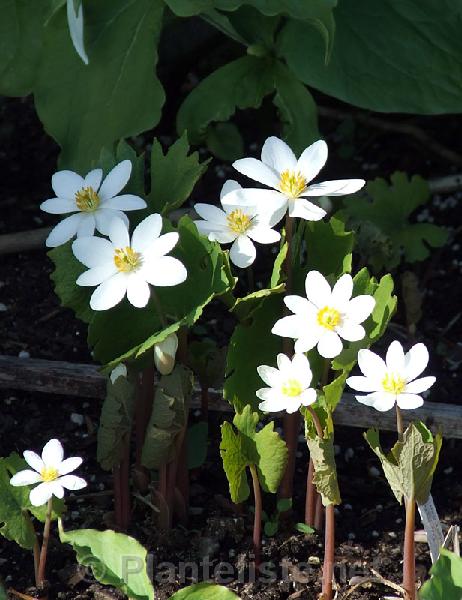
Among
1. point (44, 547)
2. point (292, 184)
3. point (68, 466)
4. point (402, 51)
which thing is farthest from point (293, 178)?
point (402, 51)

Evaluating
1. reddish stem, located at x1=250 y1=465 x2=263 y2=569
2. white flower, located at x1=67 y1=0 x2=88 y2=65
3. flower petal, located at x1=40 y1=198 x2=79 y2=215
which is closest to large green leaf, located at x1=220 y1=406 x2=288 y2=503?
reddish stem, located at x1=250 y1=465 x2=263 y2=569

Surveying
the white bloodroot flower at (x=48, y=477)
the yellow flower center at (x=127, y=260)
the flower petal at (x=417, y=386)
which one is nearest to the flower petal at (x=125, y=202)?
the yellow flower center at (x=127, y=260)

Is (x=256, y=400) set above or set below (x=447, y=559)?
above

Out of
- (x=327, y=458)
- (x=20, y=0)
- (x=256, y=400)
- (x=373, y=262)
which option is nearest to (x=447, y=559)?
(x=327, y=458)

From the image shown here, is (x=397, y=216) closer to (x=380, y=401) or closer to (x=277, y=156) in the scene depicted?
(x=277, y=156)

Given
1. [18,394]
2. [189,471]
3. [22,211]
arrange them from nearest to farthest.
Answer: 1. [189,471]
2. [18,394]
3. [22,211]

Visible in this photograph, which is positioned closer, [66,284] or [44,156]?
[66,284]

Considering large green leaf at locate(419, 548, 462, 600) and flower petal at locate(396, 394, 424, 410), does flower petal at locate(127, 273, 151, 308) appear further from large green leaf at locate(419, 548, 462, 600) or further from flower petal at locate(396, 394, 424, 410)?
large green leaf at locate(419, 548, 462, 600)

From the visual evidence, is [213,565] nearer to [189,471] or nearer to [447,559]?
[189,471]
